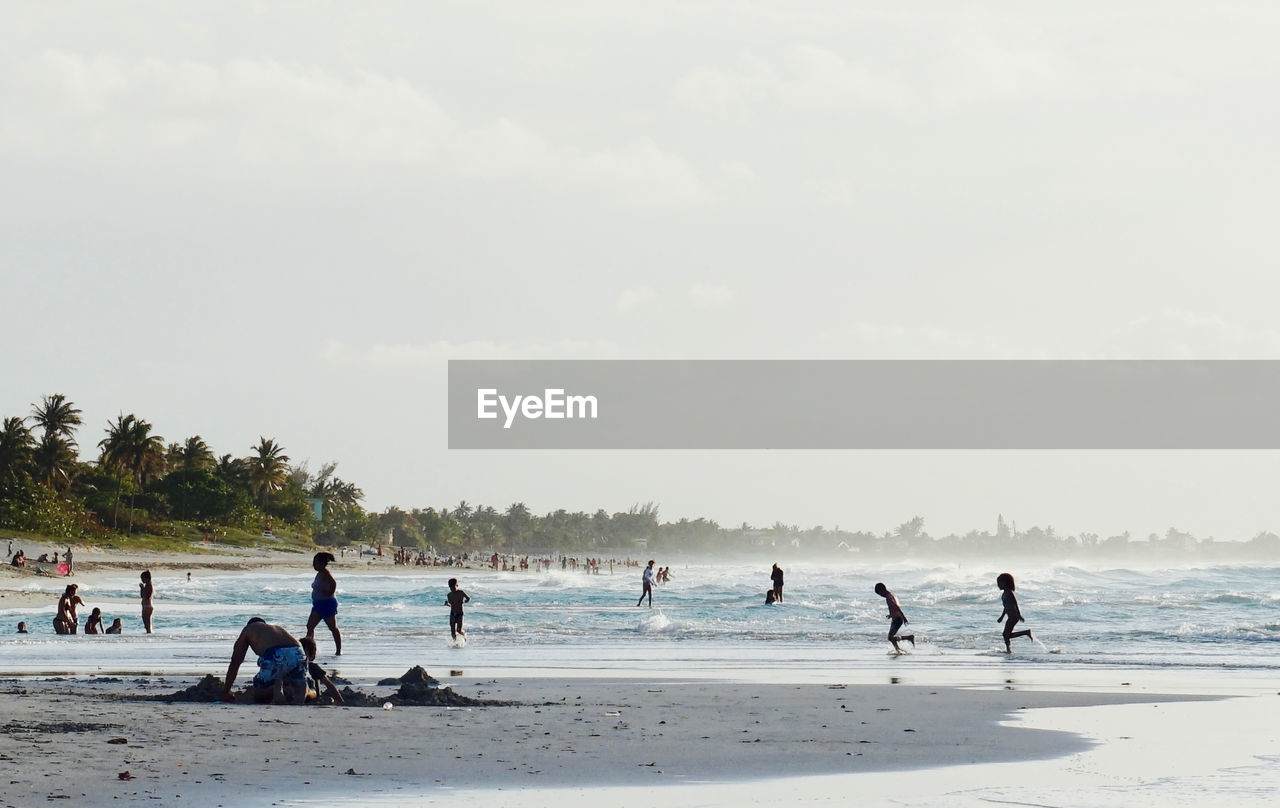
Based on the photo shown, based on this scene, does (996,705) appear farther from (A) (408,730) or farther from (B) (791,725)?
(A) (408,730)

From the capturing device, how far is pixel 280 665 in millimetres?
13844

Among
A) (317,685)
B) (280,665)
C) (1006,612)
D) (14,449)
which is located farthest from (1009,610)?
(14,449)

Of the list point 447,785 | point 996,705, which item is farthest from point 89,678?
point 996,705

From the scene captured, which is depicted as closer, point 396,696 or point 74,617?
point 396,696

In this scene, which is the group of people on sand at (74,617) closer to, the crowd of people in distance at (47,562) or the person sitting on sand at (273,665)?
the person sitting on sand at (273,665)

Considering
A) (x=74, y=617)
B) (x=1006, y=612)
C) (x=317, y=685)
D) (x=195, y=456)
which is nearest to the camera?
(x=317, y=685)

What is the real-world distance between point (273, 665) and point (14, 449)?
266 ft

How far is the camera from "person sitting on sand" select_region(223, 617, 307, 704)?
13.7 metres

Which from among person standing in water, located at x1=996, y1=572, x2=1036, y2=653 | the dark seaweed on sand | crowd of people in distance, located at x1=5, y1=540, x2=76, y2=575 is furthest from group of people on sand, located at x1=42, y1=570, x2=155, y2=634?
crowd of people in distance, located at x1=5, y1=540, x2=76, y2=575

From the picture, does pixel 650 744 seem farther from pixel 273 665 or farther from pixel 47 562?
pixel 47 562

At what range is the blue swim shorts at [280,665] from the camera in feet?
45.3

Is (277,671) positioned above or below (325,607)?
below

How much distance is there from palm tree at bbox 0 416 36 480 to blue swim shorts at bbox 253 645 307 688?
258ft

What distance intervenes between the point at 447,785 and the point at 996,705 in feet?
26.5
